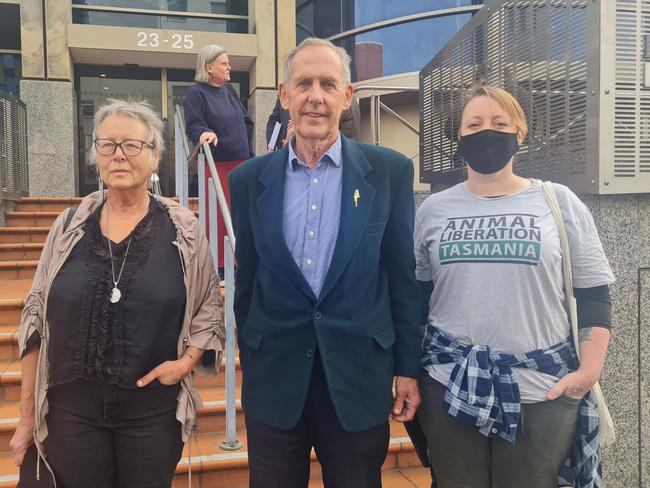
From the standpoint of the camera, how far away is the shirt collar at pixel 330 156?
6.13 feet

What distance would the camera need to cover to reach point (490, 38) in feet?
11.7

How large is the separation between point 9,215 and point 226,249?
4551 mm

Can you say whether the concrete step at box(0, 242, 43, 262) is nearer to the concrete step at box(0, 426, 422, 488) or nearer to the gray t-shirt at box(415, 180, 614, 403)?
the concrete step at box(0, 426, 422, 488)

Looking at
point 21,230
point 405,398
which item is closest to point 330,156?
point 405,398

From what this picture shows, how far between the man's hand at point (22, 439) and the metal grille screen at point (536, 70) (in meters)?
2.44

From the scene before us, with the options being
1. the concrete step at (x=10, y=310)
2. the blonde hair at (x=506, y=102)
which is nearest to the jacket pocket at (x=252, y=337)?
the blonde hair at (x=506, y=102)

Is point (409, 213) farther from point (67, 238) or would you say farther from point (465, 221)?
point (67, 238)

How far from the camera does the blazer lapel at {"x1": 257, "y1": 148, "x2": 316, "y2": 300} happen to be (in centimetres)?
176

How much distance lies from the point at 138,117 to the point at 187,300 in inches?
25.2

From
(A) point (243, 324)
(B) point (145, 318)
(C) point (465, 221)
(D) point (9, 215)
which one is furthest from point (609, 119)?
(D) point (9, 215)

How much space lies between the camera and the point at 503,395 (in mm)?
1751

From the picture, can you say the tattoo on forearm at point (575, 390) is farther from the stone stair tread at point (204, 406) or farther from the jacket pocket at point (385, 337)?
the stone stair tread at point (204, 406)

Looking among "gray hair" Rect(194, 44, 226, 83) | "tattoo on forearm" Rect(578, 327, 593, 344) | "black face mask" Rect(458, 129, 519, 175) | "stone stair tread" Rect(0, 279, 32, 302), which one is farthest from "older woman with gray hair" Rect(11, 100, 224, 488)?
"stone stair tread" Rect(0, 279, 32, 302)

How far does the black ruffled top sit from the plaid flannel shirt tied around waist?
908 mm
